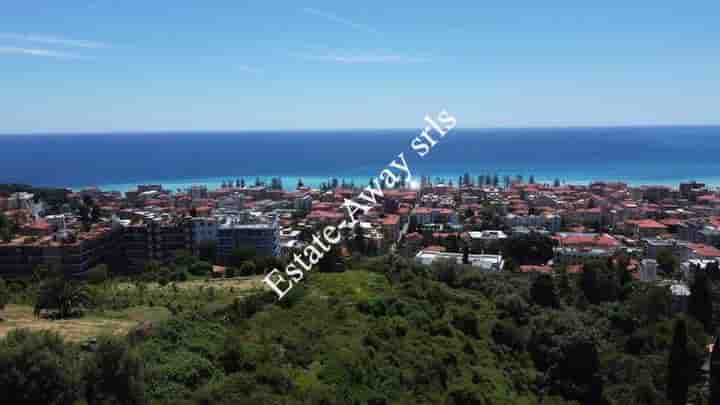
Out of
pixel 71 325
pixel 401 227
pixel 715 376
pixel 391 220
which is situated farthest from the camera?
pixel 401 227

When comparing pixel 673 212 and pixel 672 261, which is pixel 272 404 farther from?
pixel 673 212

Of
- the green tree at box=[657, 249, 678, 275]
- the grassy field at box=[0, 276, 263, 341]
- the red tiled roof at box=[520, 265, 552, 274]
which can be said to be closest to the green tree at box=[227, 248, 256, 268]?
the grassy field at box=[0, 276, 263, 341]

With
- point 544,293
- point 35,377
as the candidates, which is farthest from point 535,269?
point 35,377

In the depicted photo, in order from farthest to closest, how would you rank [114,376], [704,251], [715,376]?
[704,251]
[715,376]
[114,376]

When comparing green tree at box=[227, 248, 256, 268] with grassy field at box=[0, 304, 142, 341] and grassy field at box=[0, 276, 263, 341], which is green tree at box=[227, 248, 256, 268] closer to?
grassy field at box=[0, 276, 263, 341]

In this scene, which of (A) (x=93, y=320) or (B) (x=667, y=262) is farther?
(B) (x=667, y=262)

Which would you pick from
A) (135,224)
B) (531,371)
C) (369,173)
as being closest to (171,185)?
(369,173)

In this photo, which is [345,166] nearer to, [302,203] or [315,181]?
[315,181]
